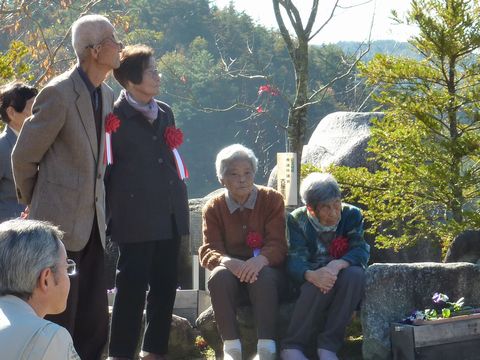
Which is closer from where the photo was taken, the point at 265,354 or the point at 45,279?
the point at 45,279

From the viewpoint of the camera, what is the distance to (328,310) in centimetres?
536

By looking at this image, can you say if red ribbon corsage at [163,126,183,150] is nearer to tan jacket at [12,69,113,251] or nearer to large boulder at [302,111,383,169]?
tan jacket at [12,69,113,251]

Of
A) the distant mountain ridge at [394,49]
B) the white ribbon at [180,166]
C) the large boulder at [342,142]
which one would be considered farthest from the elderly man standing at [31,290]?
the large boulder at [342,142]

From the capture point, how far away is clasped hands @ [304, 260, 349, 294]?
5.26 metres

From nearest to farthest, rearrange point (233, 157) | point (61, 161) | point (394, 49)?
point (61, 161), point (233, 157), point (394, 49)

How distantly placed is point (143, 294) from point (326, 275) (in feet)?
3.32

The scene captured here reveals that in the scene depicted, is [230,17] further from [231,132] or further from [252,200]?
[252,200]

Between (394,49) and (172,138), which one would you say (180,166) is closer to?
(172,138)

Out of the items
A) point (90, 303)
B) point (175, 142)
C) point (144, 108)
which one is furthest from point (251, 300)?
point (144, 108)

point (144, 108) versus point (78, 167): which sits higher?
point (144, 108)

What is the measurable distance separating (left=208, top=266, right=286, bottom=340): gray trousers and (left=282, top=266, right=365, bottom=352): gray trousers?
13 centimetres

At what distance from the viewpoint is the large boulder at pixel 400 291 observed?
17.5 feet

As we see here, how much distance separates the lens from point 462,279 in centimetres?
555

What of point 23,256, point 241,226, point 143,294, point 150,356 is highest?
point 23,256
